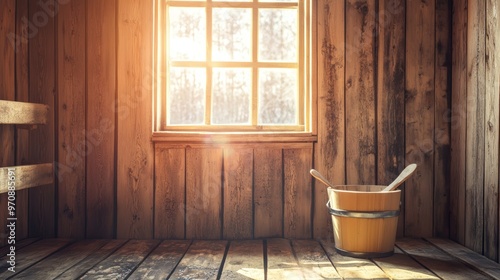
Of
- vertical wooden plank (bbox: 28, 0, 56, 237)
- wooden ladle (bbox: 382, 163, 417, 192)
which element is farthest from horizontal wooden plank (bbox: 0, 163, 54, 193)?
wooden ladle (bbox: 382, 163, 417, 192)

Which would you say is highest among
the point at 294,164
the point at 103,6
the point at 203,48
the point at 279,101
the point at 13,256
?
the point at 103,6

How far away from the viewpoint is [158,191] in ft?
9.82

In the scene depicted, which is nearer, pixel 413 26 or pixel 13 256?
pixel 13 256

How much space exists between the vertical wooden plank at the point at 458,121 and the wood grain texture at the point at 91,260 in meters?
1.99

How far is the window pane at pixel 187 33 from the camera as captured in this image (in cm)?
313

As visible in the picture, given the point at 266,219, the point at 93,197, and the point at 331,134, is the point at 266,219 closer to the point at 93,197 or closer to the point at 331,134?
the point at 331,134

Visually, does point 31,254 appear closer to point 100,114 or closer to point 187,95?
point 100,114

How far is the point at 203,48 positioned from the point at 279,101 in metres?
0.60

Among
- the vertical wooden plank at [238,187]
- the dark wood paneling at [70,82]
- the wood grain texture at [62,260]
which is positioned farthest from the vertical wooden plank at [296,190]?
the dark wood paneling at [70,82]

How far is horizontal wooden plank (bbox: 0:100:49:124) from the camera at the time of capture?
2521 mm

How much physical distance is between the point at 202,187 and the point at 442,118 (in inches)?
60.8

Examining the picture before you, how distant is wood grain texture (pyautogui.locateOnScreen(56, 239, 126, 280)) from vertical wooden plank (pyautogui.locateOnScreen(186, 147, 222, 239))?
1.43ft

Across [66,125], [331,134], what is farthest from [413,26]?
[66,125]

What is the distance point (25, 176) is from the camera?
2672 mm
